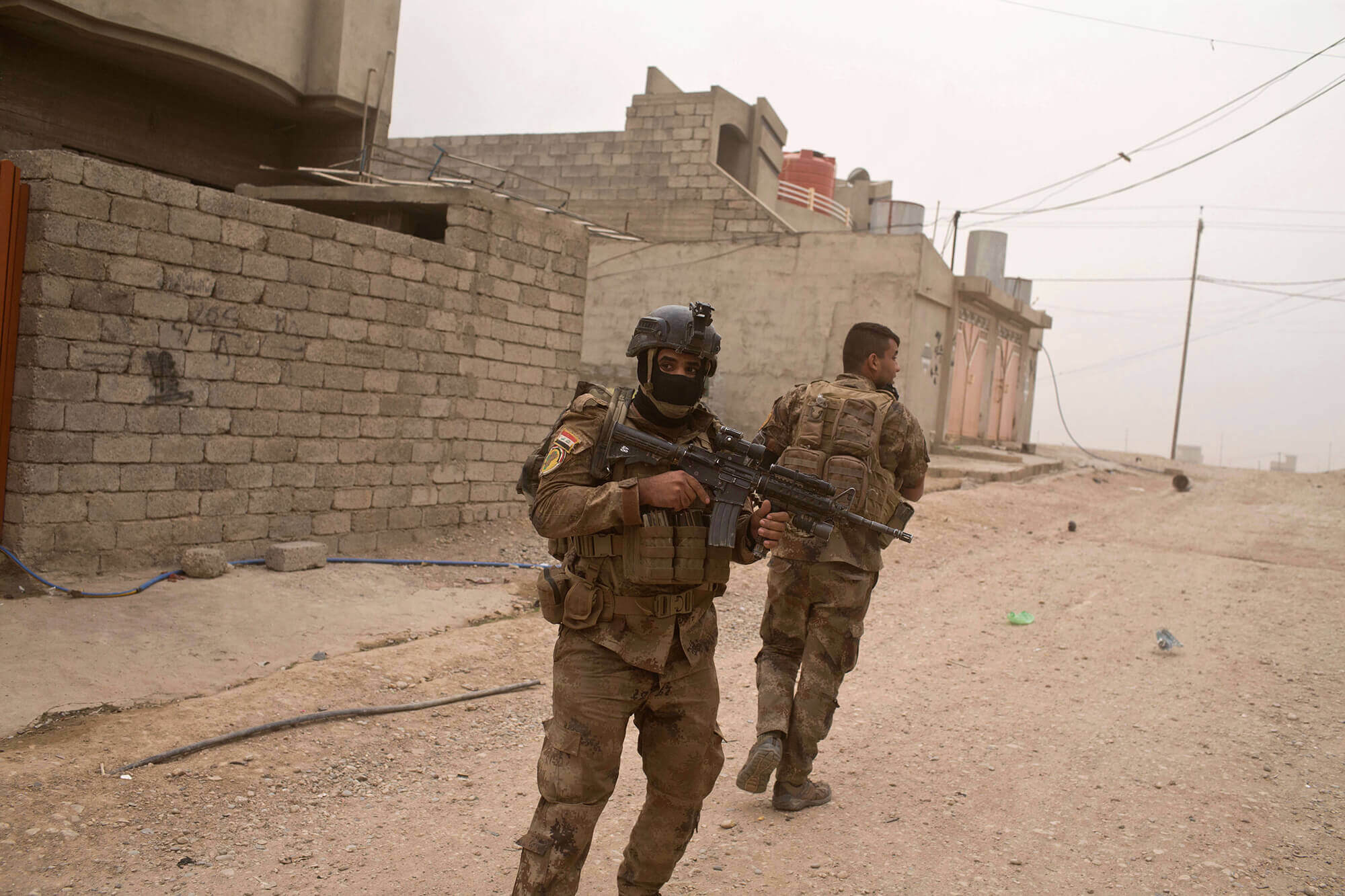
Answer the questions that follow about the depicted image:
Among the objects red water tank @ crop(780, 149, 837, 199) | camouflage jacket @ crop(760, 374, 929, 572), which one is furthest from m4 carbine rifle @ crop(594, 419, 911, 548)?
red water tank @ crop(780, 149, 837, 199)

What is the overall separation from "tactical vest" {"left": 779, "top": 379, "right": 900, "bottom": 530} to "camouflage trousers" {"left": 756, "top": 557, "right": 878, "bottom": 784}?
31cm

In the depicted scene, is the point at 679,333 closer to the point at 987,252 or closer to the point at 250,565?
the point at 250,565

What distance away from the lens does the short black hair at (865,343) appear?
3980 mm

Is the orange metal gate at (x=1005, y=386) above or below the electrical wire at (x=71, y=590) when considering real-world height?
above

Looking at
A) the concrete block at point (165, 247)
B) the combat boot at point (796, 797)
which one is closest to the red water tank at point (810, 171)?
the concrete block at point (165, 247)

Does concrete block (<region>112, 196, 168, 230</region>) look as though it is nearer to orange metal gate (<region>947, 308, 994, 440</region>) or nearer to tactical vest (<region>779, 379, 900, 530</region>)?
tactical vest (<region>779, 379, 900, 530</region>)

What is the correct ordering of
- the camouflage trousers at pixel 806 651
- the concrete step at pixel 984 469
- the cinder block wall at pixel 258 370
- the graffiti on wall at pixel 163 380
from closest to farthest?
1. the camouflage trousers at pixel 806 651
2. the cinder block wall at pixel 258 370
3. the graffiti on wall at pixel 163 380
4. the concrete step at pixel 984 469

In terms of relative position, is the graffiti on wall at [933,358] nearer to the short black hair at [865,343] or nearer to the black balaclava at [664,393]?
the short black hair at [865,343]

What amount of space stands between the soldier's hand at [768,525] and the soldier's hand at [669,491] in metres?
0.23

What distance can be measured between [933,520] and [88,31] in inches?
395

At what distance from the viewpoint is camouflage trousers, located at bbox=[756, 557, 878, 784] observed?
3.65m

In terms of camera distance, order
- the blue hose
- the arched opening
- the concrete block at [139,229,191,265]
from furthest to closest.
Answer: the arched opening
the concrete block at [139,229,191,265]
the blue hose

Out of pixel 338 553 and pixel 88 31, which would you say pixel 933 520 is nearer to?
pixel 338 553

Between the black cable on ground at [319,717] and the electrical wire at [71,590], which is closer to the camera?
the black cable on ground at [319,717]
